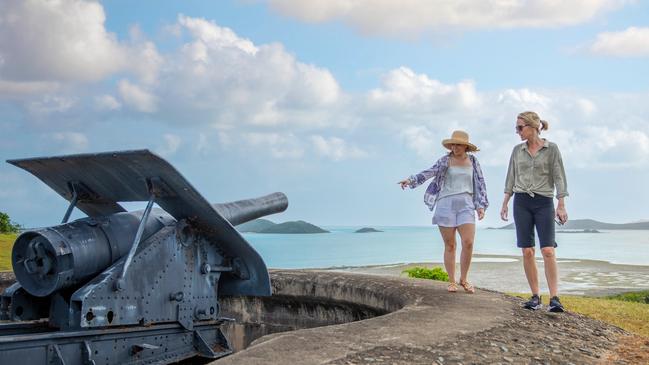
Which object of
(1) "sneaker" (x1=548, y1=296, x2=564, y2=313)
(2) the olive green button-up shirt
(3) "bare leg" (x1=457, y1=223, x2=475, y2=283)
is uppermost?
(2) the olive green button-up shirt

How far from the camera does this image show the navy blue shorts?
6.36m

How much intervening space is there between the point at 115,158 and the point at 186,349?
1.98 m

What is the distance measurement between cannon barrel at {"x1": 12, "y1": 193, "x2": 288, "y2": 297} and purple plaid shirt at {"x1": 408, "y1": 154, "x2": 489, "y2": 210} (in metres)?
2.70

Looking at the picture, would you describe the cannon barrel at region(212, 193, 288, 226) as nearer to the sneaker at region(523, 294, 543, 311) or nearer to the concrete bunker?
the concrete bunker

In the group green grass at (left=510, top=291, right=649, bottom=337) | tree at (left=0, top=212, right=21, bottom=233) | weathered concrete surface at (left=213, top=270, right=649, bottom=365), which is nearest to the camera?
weathered concrete surface at (left=213, top=270, right=649, bottom=365)

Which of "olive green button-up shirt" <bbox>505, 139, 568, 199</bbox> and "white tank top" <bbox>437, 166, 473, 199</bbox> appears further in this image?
"white tank top" <bbox>437, 166, 473, 199</bbox>

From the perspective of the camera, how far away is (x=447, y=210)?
23.8 ft

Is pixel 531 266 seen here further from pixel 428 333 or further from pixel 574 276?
pixel 574 276

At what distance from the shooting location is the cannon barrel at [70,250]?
565 centimetres

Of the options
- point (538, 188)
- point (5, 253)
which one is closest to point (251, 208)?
point (538, 188)

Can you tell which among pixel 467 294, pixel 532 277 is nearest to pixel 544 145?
pixel 532 277

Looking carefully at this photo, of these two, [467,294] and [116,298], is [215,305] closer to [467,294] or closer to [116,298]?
[116,298]

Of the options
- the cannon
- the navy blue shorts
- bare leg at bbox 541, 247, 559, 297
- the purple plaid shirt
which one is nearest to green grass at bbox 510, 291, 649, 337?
bare leg at bbox 541, 247, 559, 297

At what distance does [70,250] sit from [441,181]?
364 cm
